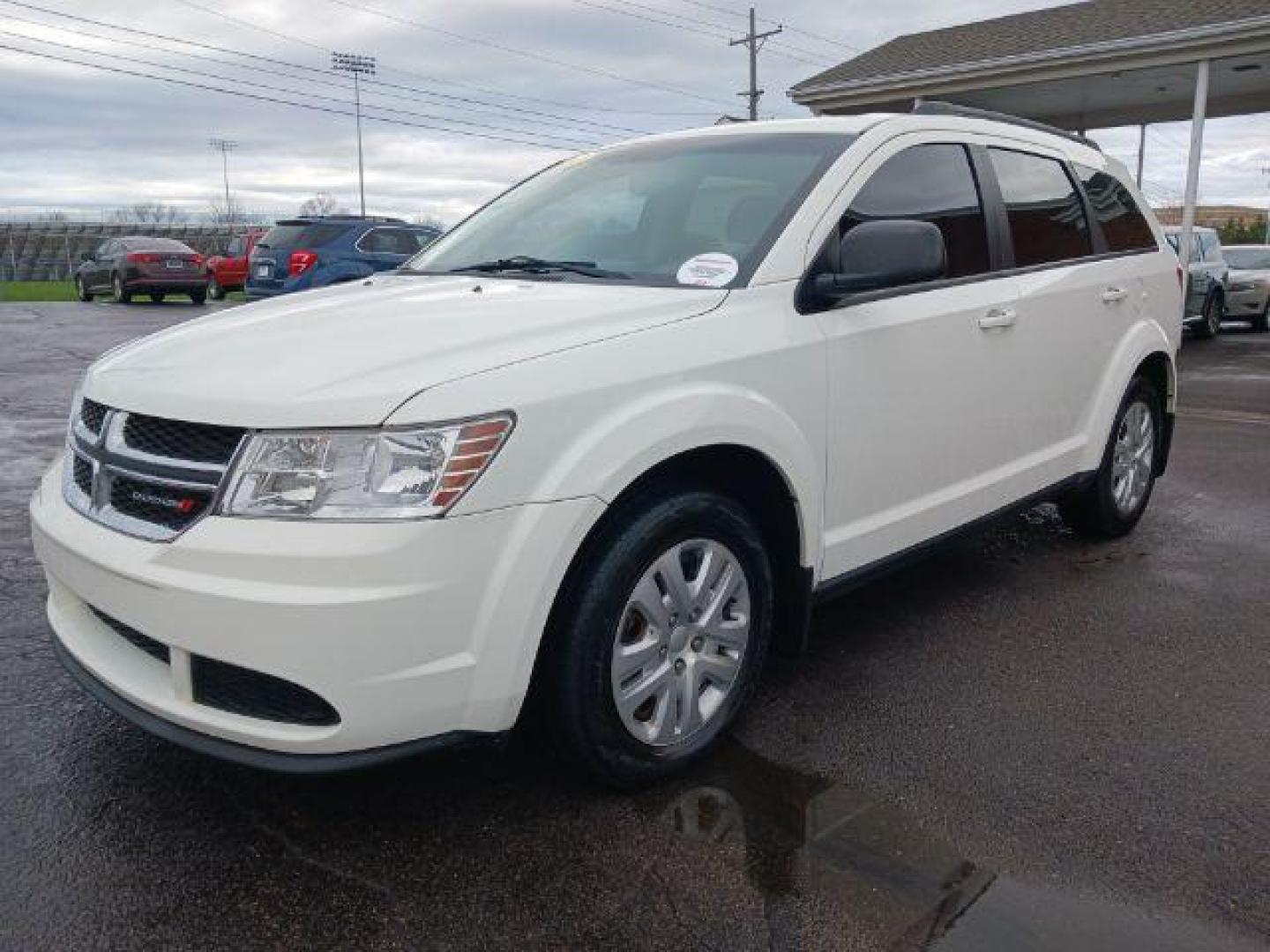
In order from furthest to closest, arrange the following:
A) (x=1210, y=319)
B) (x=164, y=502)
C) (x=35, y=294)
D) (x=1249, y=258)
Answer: (x=35, y=294) → (x=1249, y=258) → (x=1210, y=319) → (x=164, y=502)

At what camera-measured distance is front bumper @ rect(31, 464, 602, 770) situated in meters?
2.20

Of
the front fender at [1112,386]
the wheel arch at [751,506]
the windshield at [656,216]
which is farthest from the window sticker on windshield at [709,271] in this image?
the front fender at [1112,386]

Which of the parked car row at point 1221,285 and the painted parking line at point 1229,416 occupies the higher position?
the parked car row at point 1221,285

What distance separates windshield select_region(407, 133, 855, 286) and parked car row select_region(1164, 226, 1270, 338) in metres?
13.2

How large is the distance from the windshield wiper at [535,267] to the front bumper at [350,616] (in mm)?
1074

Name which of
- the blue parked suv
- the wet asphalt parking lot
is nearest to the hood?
the wet asphalt parking lot

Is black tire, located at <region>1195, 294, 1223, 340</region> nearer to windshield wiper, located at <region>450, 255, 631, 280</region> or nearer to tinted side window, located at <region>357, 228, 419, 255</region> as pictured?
tinted side window, located at <region>357, 228, 419, 255</region>

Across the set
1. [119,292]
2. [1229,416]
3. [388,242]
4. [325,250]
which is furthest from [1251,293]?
[119,292]

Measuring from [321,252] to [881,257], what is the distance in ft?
42.4

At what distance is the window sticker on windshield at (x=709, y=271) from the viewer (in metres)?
3.04

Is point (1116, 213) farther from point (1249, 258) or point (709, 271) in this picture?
point (1249, 258)

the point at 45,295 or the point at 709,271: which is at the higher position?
the point at 709,271

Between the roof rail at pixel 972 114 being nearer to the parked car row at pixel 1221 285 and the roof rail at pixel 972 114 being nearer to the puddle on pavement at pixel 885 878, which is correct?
the puddle on pavement at pixel 885 878

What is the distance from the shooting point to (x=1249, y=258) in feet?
61.2
